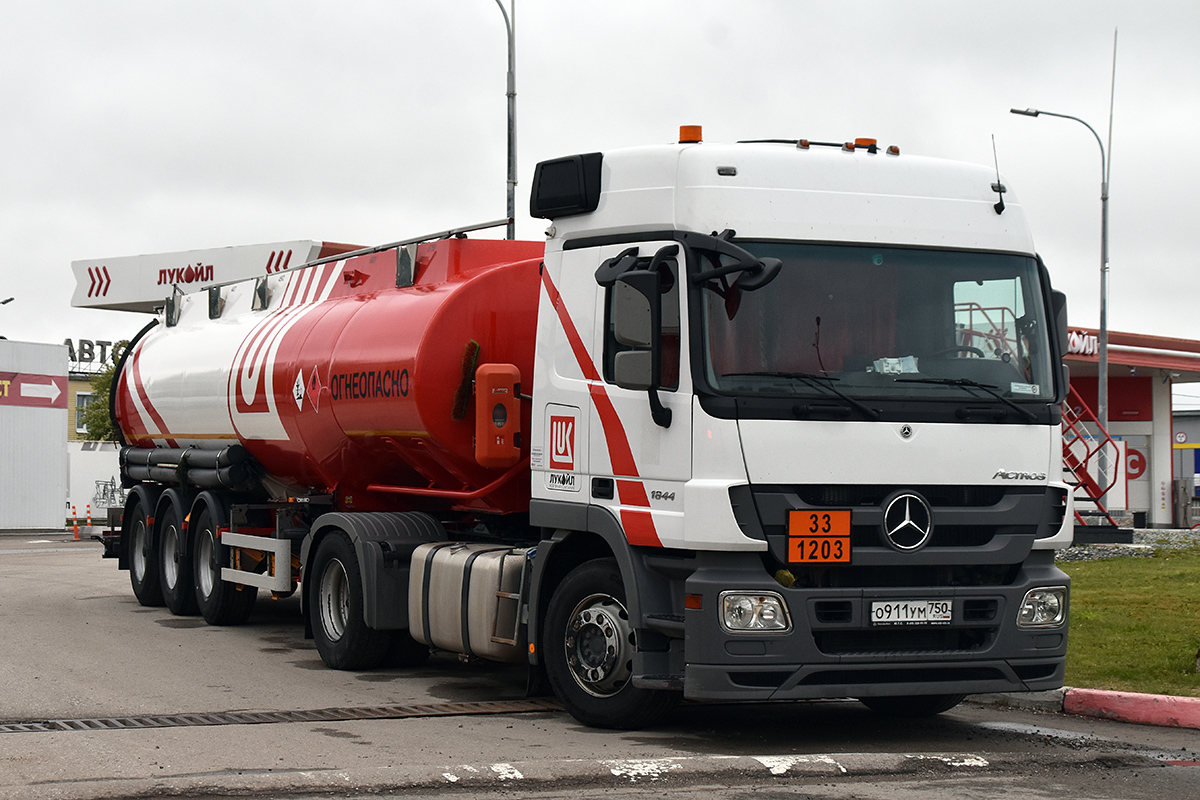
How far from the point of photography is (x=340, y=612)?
12.2 metres

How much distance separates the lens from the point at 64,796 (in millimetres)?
6953

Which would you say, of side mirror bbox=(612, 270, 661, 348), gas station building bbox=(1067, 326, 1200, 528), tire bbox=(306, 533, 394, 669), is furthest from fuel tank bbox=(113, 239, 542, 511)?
gas station building bbox=(1067, 326, 1200, 528)

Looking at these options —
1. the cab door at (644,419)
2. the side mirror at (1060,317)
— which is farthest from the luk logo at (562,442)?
the side mirror at (1060,317)

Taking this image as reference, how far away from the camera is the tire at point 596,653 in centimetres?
894

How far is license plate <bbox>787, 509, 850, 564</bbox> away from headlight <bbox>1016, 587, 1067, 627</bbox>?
118cm

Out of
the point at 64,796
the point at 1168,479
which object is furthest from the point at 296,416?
the point at 1168,479

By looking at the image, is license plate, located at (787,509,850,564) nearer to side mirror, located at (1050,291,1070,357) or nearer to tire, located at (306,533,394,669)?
side mirror, located at (1050,291,1070,357)

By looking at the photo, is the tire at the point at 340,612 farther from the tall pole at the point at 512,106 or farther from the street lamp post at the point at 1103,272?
the street lamp post at the point at 1103,272

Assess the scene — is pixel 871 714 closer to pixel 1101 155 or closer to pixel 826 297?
pixel 826 297

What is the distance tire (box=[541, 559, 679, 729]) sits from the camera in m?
8.94

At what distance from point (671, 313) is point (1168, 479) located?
36769 mm

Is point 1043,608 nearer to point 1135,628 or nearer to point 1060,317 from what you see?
point 1060,317

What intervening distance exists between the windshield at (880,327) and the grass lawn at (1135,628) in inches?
113

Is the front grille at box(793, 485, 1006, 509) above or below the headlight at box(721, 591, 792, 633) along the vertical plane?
above
